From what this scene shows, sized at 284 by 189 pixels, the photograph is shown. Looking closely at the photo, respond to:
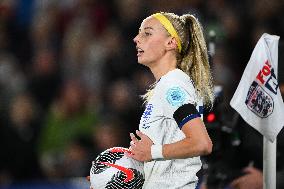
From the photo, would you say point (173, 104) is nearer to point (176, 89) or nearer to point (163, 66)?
point (176, 89)

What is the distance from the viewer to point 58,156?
25.7ft

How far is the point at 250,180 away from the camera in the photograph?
16.3 ft

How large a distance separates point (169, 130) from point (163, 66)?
34 cm

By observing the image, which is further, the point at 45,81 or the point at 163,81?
the point at 45,81

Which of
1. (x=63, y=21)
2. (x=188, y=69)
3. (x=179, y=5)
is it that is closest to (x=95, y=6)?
(x=63, y=21)

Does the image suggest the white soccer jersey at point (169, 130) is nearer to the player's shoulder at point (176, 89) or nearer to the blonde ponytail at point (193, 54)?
the player's shoulder at point (176, 89)

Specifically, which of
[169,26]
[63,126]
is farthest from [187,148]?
[63,126]

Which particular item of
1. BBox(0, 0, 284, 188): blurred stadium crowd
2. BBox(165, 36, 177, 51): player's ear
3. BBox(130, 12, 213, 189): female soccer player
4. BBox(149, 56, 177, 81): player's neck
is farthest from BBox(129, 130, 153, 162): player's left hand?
BBox(0, 0, 284, 188): blurred stadium crowd

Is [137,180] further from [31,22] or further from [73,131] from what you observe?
[31,22]

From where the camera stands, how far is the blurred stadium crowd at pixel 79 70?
7559 millimetres

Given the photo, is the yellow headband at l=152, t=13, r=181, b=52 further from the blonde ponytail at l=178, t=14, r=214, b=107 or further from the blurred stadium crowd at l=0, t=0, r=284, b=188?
the blurred stadium crowd at l=0, t=0, r=284, b=188

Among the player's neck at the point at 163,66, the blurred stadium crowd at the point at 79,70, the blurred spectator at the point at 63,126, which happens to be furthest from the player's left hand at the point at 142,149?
the blurred spectator at the point at 63,126

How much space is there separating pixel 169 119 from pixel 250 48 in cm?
490

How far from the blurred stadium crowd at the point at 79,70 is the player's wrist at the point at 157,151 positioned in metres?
3.62
